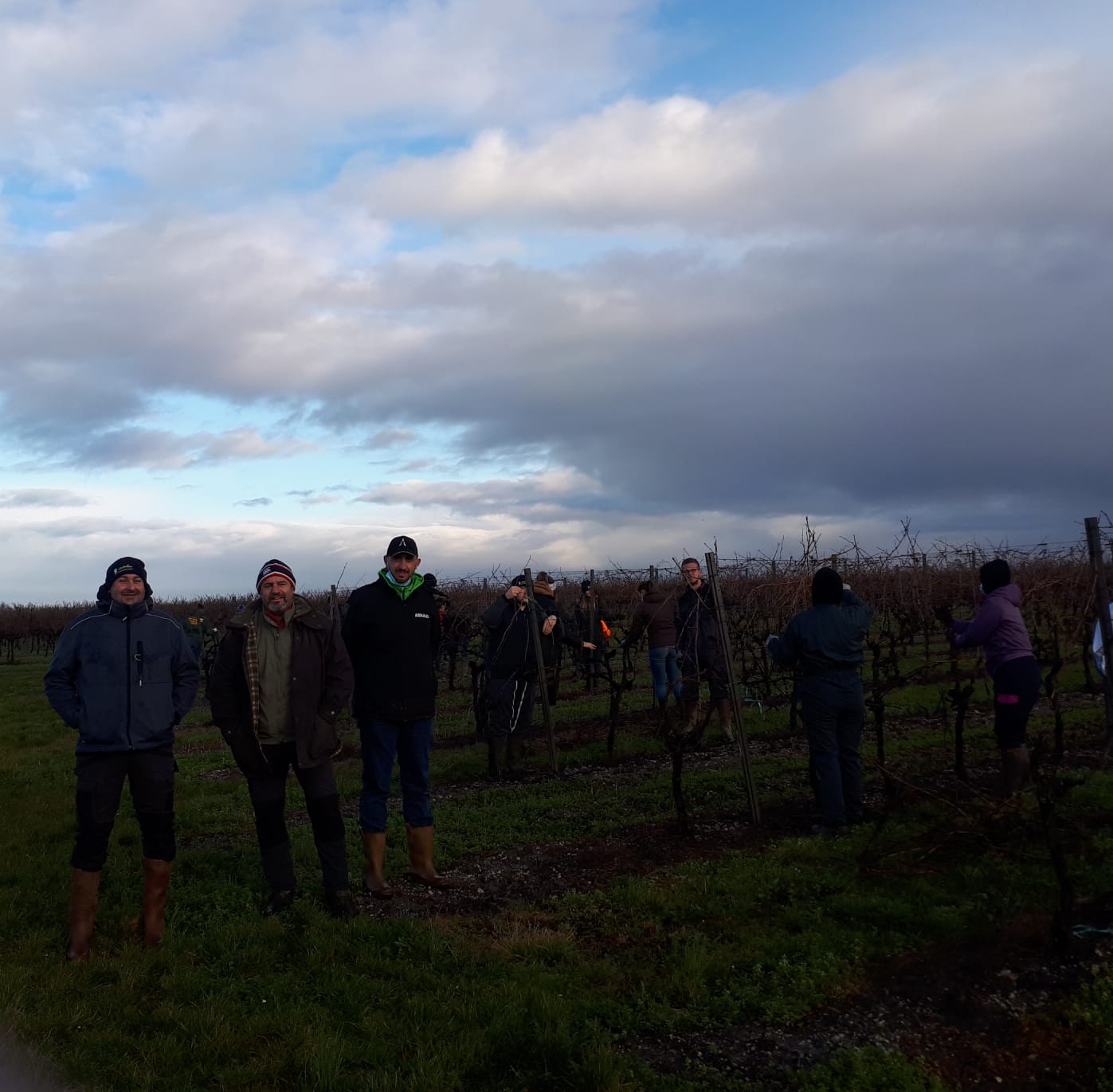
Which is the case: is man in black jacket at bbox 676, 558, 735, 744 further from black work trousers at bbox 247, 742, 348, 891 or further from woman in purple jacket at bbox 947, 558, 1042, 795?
black work trousers at bbox 247, 742, 348, 891

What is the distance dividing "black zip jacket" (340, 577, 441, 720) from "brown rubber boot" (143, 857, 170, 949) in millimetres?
1253

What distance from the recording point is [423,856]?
18.1 feet

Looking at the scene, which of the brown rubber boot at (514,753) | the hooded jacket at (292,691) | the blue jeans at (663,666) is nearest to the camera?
the hooded jacket at (292,691)

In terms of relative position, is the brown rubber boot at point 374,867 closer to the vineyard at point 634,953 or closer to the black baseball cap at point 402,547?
the vineyard at point 634,953

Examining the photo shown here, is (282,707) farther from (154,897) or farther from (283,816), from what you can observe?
(154,897)

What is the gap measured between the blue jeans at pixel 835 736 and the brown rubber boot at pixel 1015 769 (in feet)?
3.65

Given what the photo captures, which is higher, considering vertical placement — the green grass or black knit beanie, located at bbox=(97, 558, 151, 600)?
black knit beanie, located at bbox=(97, 558, 151, 600)

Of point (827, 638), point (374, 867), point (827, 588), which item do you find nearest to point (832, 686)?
point (827, 638)

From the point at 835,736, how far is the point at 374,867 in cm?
302

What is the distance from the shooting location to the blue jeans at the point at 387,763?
5266 mm

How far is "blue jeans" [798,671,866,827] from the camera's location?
5.90 metres

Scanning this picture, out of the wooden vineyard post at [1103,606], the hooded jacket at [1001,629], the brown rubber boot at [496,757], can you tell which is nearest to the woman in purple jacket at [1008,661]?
the hooded jacket at [1001,629]

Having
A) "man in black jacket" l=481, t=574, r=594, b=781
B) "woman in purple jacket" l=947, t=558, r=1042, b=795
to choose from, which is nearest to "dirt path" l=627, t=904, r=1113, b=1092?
"woman in purple jacket" l=947, t=558, r=1042, b=795

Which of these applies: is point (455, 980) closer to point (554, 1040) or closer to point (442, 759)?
point (554, 1040)
